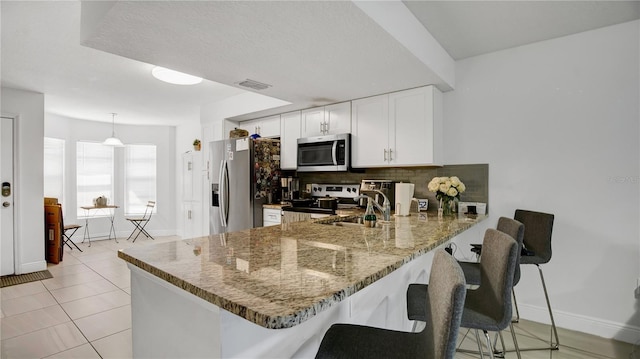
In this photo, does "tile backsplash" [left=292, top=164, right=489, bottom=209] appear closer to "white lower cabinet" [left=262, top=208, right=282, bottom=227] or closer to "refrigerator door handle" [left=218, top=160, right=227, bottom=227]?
"white lower cabinet" [left=262, top=208, right=282, bottom=227]

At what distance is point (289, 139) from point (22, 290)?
3528mm

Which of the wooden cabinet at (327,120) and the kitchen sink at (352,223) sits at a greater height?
the wooden cabinet at (327,120)

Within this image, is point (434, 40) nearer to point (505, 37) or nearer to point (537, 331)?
point (505, 37)

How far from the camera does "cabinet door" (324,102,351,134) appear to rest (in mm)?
3648

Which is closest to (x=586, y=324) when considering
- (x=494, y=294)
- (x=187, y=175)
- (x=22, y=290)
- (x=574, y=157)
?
(x=574, y=157)

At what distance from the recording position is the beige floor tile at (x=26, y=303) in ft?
10.2

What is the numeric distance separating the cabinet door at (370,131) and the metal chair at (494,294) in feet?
6.36

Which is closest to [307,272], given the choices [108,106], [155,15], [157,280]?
[157,280]

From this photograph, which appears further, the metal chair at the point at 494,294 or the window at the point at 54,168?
the window at the point at 54,168

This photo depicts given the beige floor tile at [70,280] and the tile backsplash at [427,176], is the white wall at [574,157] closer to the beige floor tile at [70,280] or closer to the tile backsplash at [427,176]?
the tile backsplash at [427,176]

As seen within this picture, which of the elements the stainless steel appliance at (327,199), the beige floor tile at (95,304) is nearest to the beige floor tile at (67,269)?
the beige floor tile at (95,304)

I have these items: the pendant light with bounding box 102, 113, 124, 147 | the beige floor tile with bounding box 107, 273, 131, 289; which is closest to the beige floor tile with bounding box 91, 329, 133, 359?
the beige floor tile with bounding box 107, 273, 131, 289

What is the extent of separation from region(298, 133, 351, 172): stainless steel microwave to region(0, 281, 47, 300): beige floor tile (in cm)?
331

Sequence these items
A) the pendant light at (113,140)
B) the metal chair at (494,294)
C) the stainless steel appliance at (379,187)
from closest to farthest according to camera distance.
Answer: the metal chair at (494,294) < the stainless steel appliance at (379,187) < the pendant light at (113,140)
